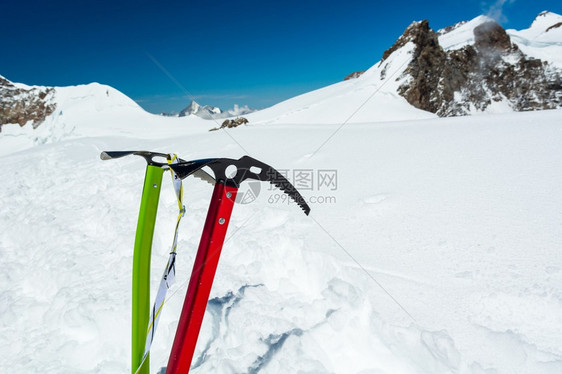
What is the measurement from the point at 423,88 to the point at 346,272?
104 ft

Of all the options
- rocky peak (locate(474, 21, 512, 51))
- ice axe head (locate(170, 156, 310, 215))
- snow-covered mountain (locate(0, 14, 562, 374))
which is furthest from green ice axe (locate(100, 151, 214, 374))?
rocky peak (locate(474, 21, 512, 51))

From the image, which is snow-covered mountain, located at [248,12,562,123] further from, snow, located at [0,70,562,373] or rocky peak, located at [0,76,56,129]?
rocky peak, located at [0,76,56,129]

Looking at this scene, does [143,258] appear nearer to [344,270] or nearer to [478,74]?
[344,270]

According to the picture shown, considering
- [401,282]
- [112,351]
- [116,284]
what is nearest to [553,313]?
[401,282]

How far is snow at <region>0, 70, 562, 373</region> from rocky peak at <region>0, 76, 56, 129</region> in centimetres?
5326

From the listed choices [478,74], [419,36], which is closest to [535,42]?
[478,74]

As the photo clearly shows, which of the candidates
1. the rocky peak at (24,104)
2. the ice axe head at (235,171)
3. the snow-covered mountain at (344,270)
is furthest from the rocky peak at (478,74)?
the rocky peak at (24,104)

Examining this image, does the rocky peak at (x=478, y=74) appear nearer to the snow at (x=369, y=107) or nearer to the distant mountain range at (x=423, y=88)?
the distant mountain range at (x=423, y=88)

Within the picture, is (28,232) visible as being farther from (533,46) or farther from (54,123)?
(533,46)

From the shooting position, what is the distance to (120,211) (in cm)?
378

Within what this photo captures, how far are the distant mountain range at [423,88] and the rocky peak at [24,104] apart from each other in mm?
137

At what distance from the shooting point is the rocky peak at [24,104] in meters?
45.6

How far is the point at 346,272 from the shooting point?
2.08 metres

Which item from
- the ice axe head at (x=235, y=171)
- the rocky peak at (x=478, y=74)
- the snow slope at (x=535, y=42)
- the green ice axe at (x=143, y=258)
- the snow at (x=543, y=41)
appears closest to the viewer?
the ice axe head at (x=235, y=171)
